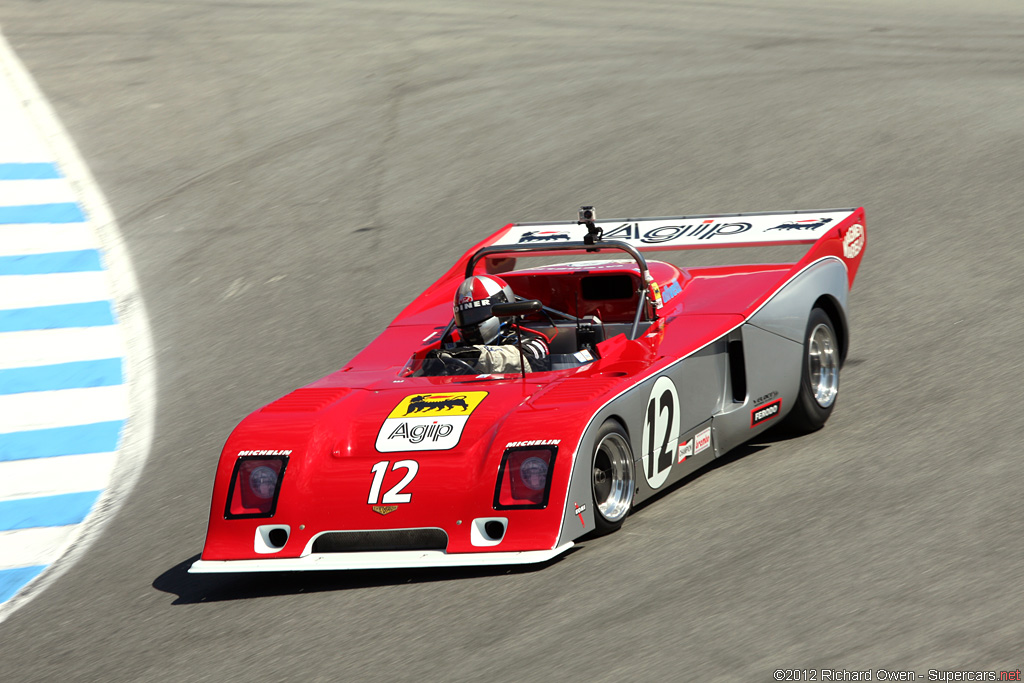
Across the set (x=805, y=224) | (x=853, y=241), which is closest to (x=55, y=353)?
(x=805, y=224)

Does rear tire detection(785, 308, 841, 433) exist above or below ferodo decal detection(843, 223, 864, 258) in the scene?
below

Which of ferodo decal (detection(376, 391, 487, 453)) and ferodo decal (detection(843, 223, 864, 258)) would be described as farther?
ferodo decal (detection(843, 223, 864, 258))

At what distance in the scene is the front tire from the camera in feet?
17.7

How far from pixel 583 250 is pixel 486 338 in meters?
0.89

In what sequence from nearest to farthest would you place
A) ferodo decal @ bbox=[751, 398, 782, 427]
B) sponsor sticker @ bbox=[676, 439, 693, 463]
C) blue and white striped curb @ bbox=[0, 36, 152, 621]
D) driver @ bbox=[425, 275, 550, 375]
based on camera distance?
sponsor sticker @ bbox=[676, 439, 693, 463] < driver @ bbox=[425, 275, 550, 375] < ferodo decal @ bbox=[751, 398, 782, 427] < blue and white striped curb @ bbox=[0, 36, 152, 621]

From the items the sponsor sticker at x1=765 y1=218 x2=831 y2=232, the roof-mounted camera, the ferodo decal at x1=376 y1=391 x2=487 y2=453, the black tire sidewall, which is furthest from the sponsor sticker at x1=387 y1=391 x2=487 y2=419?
the sponsor sticker at x1=765 y1=218 x2=831 y2=232

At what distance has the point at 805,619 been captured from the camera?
429 cm

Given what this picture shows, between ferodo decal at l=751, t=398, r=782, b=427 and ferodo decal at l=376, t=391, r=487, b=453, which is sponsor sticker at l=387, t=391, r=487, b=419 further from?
ferodo decal at l=751, t=398, r=782, b=427

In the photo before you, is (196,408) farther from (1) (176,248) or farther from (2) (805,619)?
(2) (805,619)

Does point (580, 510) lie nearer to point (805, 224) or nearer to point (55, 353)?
point (805, 224)

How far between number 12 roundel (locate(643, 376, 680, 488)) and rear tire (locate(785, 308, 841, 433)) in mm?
1083

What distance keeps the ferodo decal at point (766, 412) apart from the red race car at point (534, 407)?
0.01m

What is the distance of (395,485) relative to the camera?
5.31 m

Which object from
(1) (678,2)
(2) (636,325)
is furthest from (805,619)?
(1) (678,2)
